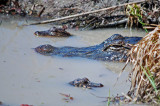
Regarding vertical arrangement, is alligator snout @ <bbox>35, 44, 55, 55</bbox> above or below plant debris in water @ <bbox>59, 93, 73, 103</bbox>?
above

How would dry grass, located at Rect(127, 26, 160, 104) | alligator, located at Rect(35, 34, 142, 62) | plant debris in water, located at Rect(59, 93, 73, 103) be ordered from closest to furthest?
1. dry grass, located at Rect(127, 26, 160, 104)
2. plant debris in water, located at Rect(59, 93, 73, 103)
3. alligator, located at Rect(35, 34, 142, 62)

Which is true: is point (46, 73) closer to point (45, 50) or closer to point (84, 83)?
point (84, 83)

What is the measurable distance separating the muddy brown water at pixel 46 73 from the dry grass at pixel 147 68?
0.53 meters

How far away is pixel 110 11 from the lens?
338 inches

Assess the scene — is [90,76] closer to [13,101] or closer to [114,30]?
[13,101]

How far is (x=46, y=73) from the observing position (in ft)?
17.0

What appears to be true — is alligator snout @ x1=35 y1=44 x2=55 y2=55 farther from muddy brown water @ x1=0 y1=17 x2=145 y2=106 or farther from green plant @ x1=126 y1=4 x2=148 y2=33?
green plant @ x1=126 y1=4 x2=148 y2=33

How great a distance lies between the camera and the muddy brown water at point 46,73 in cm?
420

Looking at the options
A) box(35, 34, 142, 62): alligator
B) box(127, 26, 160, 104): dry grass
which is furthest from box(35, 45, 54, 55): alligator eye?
box(127, 26, 160, 104): dry grass

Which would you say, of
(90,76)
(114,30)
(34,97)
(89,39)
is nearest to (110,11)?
(114,30)

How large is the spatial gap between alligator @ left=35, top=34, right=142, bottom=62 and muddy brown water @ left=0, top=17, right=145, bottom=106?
0.52 ft

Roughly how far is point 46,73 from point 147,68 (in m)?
2.21

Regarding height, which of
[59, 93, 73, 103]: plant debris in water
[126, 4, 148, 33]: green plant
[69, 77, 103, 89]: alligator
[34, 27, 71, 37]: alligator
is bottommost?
[59, 93, 73, 103]: plant debris in water

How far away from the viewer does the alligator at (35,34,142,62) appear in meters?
6.09
